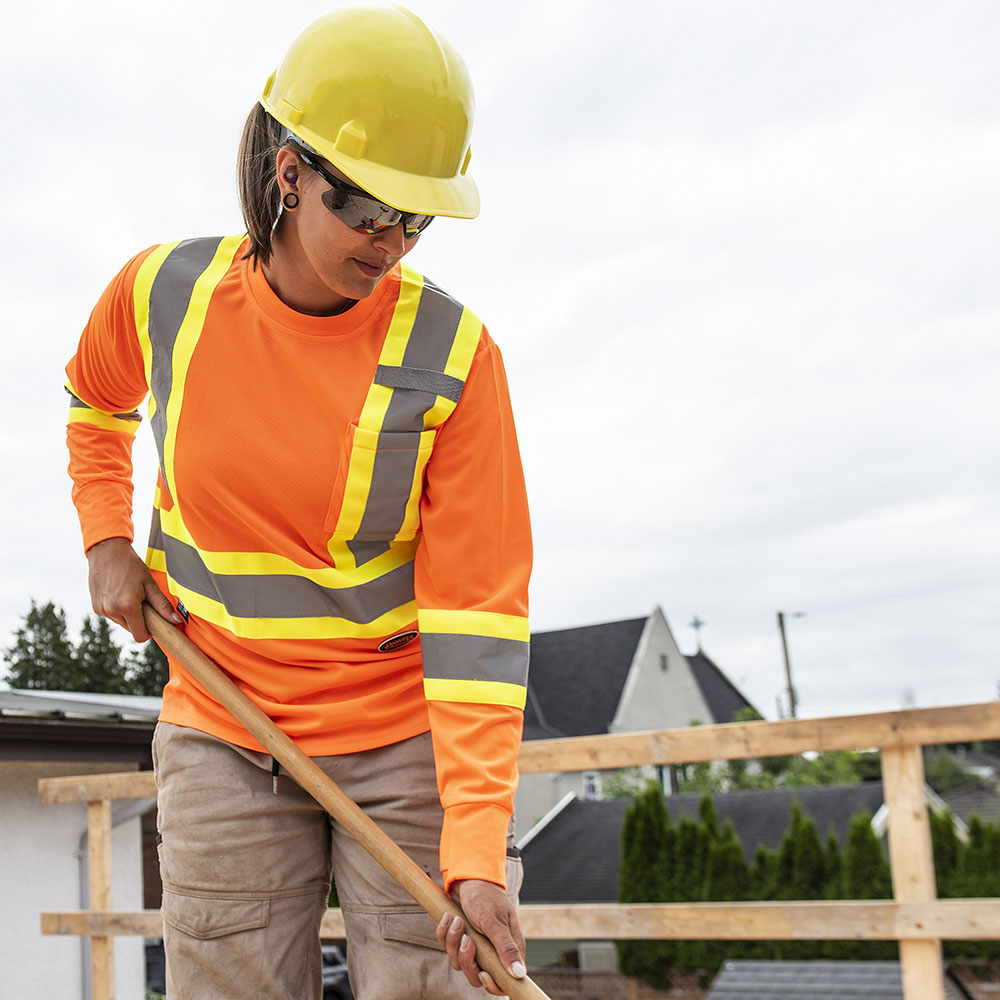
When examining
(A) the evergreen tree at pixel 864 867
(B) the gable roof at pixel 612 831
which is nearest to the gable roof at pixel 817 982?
(A) the evergreen tree at pixel 864 867

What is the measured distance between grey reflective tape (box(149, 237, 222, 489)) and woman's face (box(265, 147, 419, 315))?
18cm

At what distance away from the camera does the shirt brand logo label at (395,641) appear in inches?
65.0

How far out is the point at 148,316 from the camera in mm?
1707

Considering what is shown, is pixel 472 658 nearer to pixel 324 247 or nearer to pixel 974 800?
pixel 324 247

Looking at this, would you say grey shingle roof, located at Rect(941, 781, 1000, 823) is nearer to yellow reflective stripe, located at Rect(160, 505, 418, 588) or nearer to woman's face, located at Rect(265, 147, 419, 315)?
yellow reflective stripe, located at Rect(160, 505, 418, 588)

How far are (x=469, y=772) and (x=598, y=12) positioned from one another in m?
6.40

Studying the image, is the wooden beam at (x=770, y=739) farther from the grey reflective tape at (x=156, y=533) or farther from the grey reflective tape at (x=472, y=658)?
the grey reflective tape at (x=156, y=533)

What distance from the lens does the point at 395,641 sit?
65.2 inches

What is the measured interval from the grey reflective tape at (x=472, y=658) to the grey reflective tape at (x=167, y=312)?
512mm

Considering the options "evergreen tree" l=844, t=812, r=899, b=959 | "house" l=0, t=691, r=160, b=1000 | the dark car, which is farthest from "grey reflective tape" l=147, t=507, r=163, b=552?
"evergreen tree" l=844, t=812, r=899, b=959

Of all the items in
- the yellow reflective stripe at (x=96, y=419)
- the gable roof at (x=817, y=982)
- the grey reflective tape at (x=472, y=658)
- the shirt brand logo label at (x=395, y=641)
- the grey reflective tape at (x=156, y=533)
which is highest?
the yellow reflective stripe at (x=96, y=419)

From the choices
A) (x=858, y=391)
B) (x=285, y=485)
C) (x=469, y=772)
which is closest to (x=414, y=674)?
(x=469, y=772)

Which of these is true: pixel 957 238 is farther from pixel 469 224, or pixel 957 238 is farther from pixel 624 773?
pixel 469 224

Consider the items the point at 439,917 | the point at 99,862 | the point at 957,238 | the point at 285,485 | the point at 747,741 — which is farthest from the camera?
the point at 957,238
